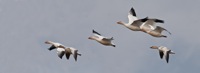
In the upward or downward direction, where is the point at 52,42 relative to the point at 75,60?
upward

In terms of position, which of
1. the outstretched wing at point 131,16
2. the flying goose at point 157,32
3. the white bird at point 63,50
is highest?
the outstretched wing at point 131,16

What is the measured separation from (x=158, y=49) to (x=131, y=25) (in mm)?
3209

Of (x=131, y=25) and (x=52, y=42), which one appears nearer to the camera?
(x=131, y=25)

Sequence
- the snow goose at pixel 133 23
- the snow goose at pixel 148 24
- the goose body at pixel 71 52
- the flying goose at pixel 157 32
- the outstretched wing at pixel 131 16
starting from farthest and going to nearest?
the outstretched wing at pixel 131 16 < the goose body at pixel 71 52 < the snow goose at pixel 133 23 < the snow goose at pixel 148 24 < the flying goose at pixel 157 32

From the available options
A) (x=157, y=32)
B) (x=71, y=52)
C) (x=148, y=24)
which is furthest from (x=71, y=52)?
(x=157, y=32)

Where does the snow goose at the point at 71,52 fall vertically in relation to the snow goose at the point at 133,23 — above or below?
below

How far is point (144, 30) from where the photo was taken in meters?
64.9

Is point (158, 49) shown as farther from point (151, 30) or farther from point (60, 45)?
point (60, 45)

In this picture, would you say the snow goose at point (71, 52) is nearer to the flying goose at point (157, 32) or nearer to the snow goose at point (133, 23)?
the snow goose at point (133, 23)

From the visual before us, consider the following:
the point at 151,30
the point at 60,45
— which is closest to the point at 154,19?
the point at 151,30

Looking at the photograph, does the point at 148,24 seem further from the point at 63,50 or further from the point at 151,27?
the point at 63,50

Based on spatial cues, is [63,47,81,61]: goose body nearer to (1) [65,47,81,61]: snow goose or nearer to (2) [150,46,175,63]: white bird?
(1) [65,47,81,61]: snow goose

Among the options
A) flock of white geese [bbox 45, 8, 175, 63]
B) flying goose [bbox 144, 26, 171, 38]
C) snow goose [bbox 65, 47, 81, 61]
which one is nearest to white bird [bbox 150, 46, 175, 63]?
flock of white geese [bbox 45, 8, 175, 63]

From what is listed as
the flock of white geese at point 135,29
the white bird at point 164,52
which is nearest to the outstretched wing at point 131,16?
the flock of white geese at point 135,29
